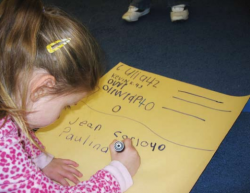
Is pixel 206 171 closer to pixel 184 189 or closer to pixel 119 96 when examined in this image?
pixel 184 189

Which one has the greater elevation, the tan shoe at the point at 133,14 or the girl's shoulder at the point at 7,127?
the tan shoe at the point at 133,14

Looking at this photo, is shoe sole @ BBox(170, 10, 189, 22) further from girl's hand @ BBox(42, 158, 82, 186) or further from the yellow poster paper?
girl's hand @ BBox(42, 158, 82, 186)

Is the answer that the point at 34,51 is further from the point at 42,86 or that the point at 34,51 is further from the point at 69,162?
the point at 69,162

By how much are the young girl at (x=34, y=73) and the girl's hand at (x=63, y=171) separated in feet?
0.31

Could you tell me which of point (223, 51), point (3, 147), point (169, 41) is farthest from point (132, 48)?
point (3, 147)

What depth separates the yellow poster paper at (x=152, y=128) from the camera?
580 mm

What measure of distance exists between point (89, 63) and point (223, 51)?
0.65 m

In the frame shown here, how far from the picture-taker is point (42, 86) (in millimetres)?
461

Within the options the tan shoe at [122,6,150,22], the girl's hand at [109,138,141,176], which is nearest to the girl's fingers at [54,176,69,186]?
the girl's hand at [109,138,141,176]

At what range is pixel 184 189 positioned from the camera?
537 mm

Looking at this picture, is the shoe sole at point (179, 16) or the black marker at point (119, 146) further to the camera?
the shoe sole at point (179, 16)

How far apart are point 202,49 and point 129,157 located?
1.90 feet

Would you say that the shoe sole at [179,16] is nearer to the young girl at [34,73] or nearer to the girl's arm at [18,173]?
the young girl at [34,73]

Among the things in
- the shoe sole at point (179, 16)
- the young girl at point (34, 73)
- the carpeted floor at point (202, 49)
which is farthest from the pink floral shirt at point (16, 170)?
the shoe sole at point (179, 16)
